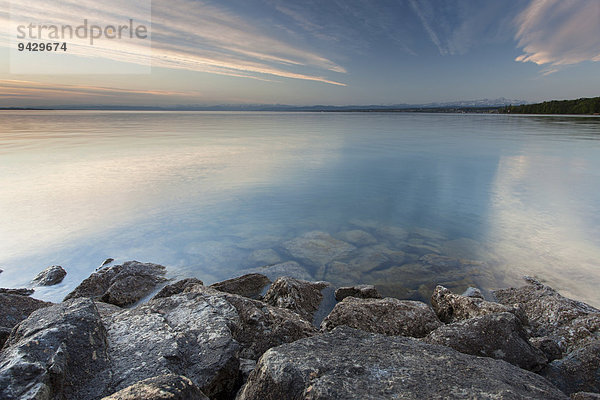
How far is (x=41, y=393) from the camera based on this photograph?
2186mm

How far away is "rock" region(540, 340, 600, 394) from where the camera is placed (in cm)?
334

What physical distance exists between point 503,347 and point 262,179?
42.9 ft

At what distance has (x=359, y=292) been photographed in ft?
18.5

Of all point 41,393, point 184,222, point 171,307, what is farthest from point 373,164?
point 41,393

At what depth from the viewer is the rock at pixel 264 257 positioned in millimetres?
7492

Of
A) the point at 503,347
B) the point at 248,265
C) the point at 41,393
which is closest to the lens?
the point at 41,393

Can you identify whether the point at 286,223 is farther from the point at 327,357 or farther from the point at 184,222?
the point at 327,357

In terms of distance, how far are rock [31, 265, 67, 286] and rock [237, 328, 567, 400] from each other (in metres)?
5.97

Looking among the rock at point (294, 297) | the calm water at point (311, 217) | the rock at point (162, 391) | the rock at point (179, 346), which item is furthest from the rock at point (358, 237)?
the rock at point (162, 391)

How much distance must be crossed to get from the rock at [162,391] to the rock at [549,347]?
12.9 ft

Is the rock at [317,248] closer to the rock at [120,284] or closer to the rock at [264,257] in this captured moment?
the rock at [264,257]

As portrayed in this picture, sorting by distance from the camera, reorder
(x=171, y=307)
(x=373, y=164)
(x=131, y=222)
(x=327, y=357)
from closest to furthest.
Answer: (x=327, y=357)
(x=171, y=307)
(x=131, y=222)
(x=373, y=164)

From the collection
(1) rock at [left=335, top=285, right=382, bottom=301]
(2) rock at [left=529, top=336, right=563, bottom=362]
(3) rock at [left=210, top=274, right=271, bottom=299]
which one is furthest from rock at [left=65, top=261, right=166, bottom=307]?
(2) rock at [left=529, top=336, right=563, bottom=362]

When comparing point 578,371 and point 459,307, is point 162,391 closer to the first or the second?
point 578,371
